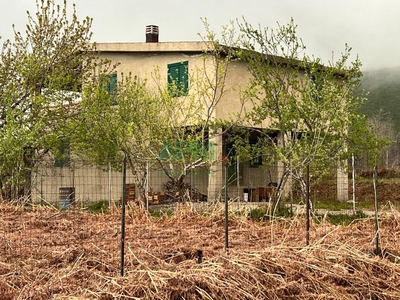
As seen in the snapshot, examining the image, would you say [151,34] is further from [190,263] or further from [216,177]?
[190,263]

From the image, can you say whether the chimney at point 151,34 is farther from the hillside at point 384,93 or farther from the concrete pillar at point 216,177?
the hillside at point 384,93

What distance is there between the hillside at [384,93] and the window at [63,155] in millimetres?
40600

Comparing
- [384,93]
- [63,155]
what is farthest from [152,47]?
[384,93]

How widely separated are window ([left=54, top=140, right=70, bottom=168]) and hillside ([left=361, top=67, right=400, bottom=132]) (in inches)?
1598

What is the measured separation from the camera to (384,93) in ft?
333

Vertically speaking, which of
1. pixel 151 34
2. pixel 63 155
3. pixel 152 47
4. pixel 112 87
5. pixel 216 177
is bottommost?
pixel 216 177

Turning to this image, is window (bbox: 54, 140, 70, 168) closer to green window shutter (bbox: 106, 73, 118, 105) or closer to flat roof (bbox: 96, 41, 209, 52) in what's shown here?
green window shutter (bbox: 106, 73, 118, 105)

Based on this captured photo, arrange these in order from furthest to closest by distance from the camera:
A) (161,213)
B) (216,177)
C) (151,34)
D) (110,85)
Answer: (151,34), (110,85), (216,177), (161,213)

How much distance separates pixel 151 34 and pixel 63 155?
7.12 m

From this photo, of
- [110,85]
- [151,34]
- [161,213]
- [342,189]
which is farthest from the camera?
[151,34]

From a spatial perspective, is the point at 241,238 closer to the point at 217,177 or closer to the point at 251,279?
the point at 251,279

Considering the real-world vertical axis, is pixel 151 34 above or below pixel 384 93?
below

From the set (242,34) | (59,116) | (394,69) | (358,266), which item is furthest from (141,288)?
(394,69)

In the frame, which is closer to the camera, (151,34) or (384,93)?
(151,34)
